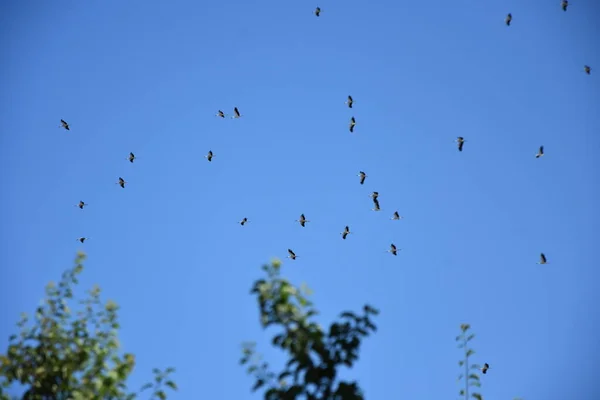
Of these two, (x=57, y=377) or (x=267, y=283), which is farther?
(x=57, y=377)

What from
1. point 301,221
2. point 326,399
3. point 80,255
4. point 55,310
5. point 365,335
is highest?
point 301,221

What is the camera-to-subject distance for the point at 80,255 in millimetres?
17250

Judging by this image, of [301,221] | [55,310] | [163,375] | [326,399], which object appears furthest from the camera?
[301,221]

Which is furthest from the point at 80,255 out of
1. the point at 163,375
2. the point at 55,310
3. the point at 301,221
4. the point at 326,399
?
the point at 301,221

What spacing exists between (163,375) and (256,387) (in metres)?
2.98

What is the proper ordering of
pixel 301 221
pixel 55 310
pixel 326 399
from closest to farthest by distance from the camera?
pixel 326 399
pixel 55 310
pixel 301 221

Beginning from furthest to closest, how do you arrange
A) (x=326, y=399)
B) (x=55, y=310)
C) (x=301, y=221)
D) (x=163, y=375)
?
(x=301, y=221), (x=55, y=310), (x=163, y=375), (x=326, y=399)

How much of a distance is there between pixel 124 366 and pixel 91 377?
2.61 feet

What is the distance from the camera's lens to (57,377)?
618 inches

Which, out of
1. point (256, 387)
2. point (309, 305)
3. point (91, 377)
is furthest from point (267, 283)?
point (91, 377)

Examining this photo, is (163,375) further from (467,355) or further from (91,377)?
(467,355)

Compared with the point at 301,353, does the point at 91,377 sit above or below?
above

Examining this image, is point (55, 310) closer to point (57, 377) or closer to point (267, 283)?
point (57, 377)

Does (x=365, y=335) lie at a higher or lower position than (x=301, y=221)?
lower
